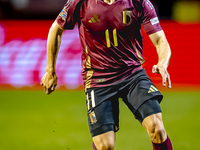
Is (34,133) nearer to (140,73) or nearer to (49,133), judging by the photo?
(49,133)

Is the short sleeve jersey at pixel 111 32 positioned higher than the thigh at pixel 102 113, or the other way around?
the short sleeve jersey at pixel 111 32

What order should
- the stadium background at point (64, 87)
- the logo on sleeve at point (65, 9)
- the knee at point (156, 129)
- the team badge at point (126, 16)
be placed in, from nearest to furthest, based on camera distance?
the knee at point (156, 129) → the team badge at point (126, 16) → the logo on sleeve at point (65, 9) → the stadium background at point (64, 87)

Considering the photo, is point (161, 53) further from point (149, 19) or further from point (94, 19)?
point (94, 19)

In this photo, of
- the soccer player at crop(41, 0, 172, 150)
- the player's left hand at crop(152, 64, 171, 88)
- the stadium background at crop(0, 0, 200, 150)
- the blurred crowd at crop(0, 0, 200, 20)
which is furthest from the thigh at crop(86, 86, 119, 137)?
the blurred crowd at crop(0, 0, 200, 20)

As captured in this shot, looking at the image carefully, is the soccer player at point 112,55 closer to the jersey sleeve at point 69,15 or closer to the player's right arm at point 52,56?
the jersey sleeve at point 69,15

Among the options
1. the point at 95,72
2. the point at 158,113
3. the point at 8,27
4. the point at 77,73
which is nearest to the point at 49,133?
the point at 95,72

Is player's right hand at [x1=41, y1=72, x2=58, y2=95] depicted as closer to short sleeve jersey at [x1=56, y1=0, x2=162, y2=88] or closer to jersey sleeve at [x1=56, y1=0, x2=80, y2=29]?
short sleeve jersey at [x1=56, y1=0, x2=162, y2=88]

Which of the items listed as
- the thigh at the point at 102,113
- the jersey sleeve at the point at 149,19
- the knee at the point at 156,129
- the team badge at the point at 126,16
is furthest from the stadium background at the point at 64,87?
the team badge at the point at 126,16

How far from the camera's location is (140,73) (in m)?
3.19

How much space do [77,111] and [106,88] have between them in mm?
3228

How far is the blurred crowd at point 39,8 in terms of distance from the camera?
1166cm

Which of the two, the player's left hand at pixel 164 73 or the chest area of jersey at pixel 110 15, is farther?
the chest area of jersey at pixel 110 15

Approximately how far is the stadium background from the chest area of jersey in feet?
6.57

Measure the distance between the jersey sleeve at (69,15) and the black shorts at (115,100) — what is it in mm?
739
